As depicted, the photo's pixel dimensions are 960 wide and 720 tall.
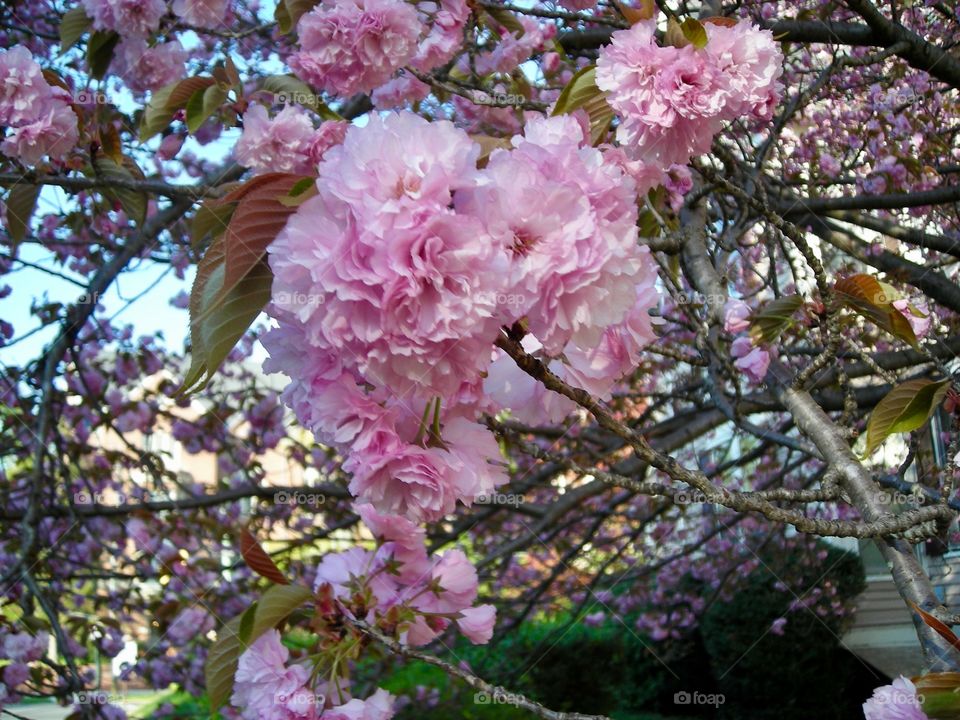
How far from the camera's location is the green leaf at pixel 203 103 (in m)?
1.93

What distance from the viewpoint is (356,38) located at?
1754 mm

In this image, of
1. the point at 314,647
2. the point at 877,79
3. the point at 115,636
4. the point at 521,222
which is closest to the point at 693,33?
the point at 521,222

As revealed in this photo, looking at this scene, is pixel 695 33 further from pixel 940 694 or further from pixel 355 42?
pixel 940 694

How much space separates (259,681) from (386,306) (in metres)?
0.87

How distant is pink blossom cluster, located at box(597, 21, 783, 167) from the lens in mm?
1201

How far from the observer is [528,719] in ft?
22.2

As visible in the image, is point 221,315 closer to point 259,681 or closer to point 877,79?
point 259,681

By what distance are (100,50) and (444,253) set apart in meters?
2.32

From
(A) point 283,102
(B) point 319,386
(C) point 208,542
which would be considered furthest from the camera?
(C) point 208,542

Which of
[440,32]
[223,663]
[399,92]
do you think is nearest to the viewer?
[223,663]

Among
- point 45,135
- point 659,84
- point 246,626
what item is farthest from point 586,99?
point 45,135

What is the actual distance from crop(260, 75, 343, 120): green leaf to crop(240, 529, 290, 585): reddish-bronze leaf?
3.08ft

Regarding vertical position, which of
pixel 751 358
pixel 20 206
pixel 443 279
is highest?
pixel 20 206

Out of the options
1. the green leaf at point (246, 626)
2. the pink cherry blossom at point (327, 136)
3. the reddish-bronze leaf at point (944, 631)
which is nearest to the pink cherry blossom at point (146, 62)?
the pink cherry blossom at point (327, 136)
